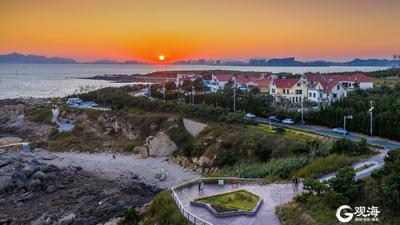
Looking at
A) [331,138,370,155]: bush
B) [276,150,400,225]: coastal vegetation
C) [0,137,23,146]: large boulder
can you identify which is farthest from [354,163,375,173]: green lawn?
[0,137,23,146]: large boulder

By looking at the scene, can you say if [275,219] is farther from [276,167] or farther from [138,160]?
[138,160]

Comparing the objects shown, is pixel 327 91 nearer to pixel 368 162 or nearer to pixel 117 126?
pixel 117 126

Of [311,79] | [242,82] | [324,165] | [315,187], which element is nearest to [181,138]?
[324,165]

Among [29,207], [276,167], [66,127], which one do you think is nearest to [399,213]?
[276,167]

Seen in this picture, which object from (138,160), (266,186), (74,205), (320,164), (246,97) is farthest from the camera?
(246,97)

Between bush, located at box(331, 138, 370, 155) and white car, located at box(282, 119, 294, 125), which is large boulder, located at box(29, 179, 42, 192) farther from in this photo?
white car, located at box(282, 119, 294, 125)
